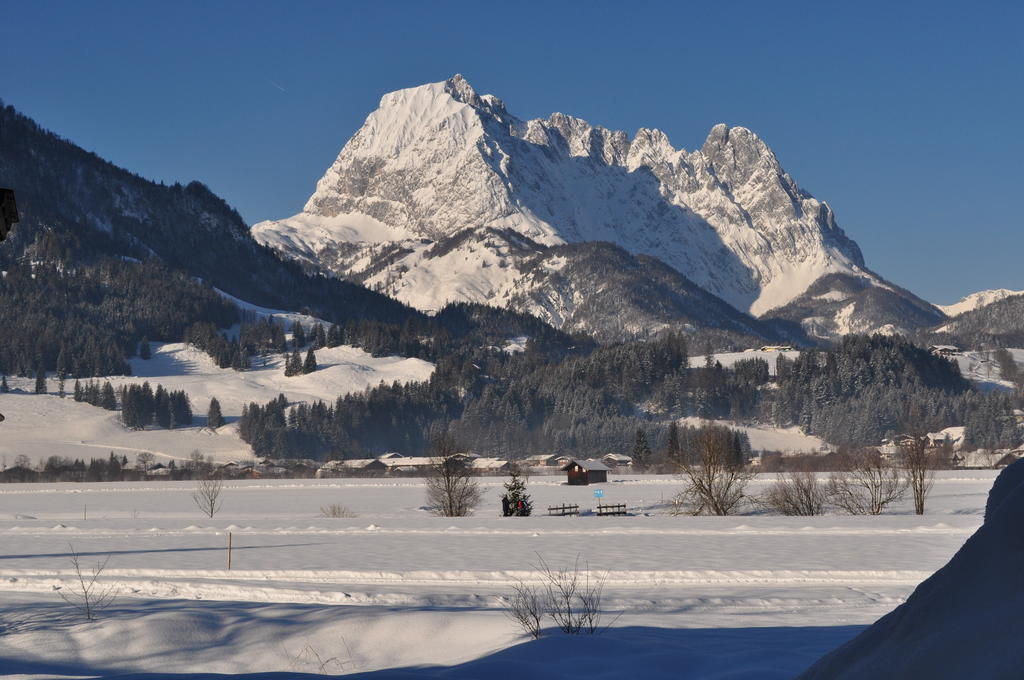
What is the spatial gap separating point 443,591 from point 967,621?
93.4 ft

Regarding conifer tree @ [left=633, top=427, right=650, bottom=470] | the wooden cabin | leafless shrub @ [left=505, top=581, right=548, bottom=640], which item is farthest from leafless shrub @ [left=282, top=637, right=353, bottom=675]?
conifer tree @ [left=633, top=427, right=650, bottom=470]

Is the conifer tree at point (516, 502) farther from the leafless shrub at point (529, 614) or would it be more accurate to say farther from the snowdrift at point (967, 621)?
the snowdrift at point (967, 621)

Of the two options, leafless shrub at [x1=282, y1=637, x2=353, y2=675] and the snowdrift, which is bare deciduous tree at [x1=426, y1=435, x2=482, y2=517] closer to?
leafless shrub at [x1=282, y1=637, x2=353, y2=675]

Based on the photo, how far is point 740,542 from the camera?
50.3 metres

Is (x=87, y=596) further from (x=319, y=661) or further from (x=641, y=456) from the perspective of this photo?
(x=641, y=456)

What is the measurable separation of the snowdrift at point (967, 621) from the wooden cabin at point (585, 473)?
130092 millimetres

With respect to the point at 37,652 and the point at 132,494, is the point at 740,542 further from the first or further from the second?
the point at 132,494

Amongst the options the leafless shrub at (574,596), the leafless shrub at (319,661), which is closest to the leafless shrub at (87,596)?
the leafless shrub at (319,661)

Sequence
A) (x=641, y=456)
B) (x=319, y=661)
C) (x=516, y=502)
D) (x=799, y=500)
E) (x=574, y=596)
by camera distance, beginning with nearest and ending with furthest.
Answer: (x=319, y=661)
(x=574, y=596)
(x=799, y=500)
(x=516, y=502)
(x=641, y=456)

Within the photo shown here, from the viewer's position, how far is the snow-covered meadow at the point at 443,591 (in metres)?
17.9

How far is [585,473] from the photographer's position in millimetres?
135750

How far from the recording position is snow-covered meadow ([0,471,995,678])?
58.7 ft

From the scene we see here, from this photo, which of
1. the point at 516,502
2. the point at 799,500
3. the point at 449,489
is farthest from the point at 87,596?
the point at 799,500

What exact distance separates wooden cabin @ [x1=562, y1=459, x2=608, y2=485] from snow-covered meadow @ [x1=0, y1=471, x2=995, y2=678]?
56.2 meters
